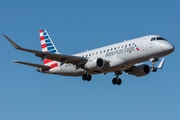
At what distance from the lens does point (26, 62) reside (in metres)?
69.8

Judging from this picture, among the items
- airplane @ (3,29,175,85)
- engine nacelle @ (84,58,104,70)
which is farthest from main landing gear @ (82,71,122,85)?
engine nacelle @ (84,58,104,70)

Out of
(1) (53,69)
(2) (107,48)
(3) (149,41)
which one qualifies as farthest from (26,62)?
(3) (149,41)

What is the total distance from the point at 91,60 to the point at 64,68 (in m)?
5.75

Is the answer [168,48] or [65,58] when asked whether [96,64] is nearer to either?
[65,58]

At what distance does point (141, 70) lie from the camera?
71312mm

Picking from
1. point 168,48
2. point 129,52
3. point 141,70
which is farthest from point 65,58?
point 168,48

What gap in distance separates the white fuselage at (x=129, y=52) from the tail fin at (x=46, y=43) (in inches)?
404

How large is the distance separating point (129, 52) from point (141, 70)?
6.56m

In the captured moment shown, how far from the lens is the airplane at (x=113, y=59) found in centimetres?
6462

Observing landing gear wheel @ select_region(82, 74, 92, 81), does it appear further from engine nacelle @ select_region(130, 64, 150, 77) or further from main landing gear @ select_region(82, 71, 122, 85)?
engine nacelle @ select_region(130, 64, 150, 77)

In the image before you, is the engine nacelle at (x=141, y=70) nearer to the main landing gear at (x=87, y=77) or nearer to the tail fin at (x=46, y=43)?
the main landing gear at (x=87, y=77)

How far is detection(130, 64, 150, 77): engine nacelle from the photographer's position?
71.4 metres

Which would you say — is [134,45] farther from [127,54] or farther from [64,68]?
[64,68]

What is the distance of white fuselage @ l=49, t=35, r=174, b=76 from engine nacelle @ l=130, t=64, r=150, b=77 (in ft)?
12.6
